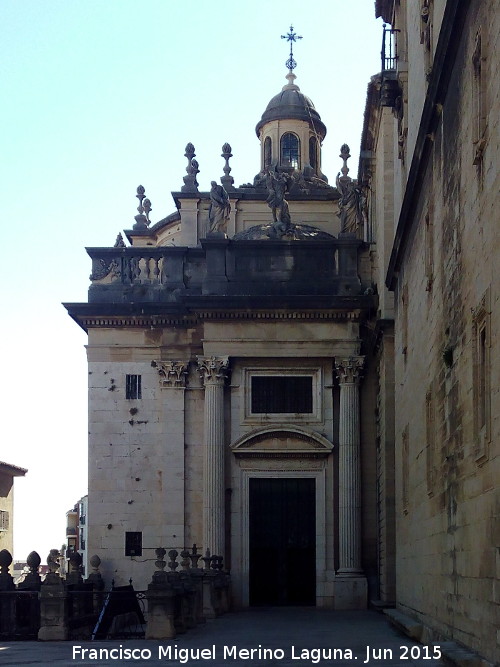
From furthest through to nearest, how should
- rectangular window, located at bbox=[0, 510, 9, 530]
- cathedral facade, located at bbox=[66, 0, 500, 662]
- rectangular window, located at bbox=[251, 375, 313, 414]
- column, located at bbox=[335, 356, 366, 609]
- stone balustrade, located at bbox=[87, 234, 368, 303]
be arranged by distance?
rectangular window, located at bbox=[0, 510, 9, 530], stone balustrade, located at bbox=[87, 234, 368, 303], rectangular window, located at bbox=[251, 375, 313, 414], cathedral facade, located at bbox=[66, 0, 500, 662], column, located at bbox=[335, 356, 366, 609]

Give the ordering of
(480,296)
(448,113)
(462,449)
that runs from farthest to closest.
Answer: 1. (448,113)
2. (462,449)
3. (480,296)

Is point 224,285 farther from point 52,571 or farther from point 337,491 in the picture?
point 52,571

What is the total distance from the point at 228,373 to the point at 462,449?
20.1 metres

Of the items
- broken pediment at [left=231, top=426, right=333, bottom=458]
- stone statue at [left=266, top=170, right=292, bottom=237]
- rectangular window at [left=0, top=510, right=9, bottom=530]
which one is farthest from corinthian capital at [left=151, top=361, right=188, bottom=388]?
rectangular window at [left=0, top=510, right=9, bottom=530]

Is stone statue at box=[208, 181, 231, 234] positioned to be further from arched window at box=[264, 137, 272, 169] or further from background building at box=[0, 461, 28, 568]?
background building at box=[0, 461, 28, 568]

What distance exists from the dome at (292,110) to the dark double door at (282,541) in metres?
17.8

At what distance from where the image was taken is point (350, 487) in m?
34.2

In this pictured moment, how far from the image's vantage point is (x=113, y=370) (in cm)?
3600

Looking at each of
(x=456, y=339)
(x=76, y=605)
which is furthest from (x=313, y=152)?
(x=456, y=339)

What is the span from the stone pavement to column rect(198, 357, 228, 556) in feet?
23.1

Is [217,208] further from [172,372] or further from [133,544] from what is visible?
[133,544]

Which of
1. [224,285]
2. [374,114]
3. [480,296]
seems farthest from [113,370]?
[480,296]

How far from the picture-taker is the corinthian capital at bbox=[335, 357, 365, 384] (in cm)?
3462

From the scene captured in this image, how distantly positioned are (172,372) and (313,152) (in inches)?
603
